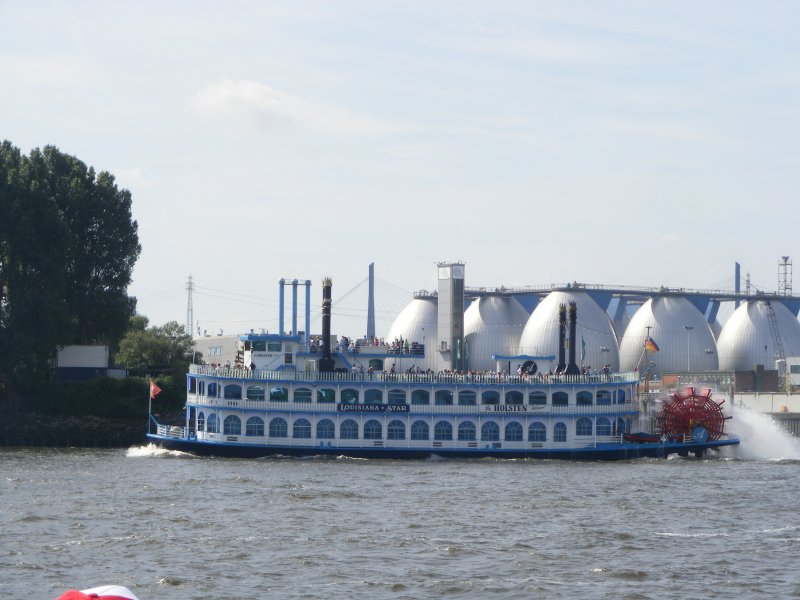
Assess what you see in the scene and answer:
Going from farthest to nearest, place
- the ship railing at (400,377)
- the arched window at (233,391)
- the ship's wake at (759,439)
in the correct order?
the ship's wake at (759,439) < the arched window at (233,391) < the ship railing at (400,377)

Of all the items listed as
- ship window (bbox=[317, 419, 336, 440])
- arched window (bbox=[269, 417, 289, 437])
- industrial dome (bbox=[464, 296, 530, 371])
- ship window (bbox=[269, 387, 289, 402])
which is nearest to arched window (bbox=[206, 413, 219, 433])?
arched window (bbox=[269, 417, 289, 437])

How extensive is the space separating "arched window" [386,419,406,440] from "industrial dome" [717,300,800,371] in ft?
189

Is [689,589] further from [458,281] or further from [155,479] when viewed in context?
[458,281]

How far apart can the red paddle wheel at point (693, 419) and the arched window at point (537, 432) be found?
687 centimetres

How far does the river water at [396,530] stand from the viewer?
100 ft

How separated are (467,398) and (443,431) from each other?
78.0 inches

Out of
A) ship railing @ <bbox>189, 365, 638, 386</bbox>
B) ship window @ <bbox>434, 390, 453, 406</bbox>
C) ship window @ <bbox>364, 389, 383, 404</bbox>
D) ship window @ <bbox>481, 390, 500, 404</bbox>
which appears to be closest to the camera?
ship railing @ <bbox>189, 365, 638, 386</bbox>

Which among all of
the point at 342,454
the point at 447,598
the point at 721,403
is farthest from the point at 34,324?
the point at 447,598

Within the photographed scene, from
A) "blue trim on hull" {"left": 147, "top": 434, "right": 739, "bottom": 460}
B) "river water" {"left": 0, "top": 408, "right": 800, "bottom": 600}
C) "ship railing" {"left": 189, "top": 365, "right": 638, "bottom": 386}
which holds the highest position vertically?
"ship railing" {"left": 189, "top": 365, "right": 638, "bottom": 386}

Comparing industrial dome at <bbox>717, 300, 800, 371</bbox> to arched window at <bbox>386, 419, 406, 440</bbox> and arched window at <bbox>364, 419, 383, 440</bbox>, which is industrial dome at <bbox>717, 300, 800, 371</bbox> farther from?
arched window at <bbox>364, 419, 383, 440</bbox>

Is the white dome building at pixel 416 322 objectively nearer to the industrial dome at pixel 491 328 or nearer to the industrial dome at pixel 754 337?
the industrial dome at pixel 491 328

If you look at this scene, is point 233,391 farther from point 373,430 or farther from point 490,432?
point 490,432

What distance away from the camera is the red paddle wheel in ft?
213

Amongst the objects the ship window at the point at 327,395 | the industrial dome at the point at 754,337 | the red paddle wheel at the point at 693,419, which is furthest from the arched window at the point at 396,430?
the industrial dome at the point at 754,337
